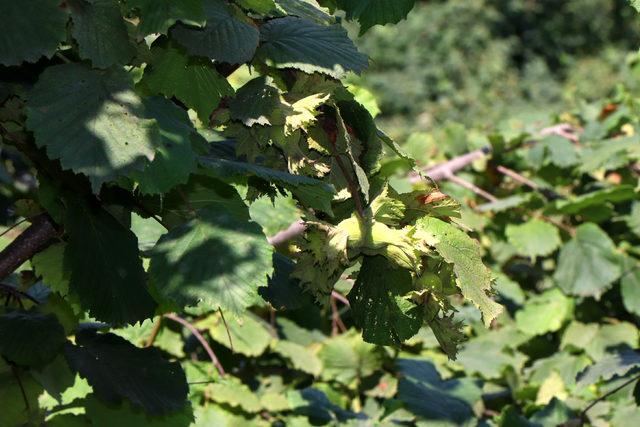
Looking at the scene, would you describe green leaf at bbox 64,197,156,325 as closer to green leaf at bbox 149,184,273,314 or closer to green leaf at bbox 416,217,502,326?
green leaf at bbox 149,184,273,314

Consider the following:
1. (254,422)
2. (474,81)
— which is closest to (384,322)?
(254,422)

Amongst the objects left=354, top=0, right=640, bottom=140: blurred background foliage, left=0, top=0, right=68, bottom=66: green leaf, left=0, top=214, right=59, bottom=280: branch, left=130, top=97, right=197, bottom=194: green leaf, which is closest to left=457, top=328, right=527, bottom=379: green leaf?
left=0, top=214, right=59, bottom=280: branch

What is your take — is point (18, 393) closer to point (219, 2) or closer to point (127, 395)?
point (127, 395)

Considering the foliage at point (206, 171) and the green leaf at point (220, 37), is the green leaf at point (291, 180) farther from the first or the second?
the green leaf at point (220, 37)

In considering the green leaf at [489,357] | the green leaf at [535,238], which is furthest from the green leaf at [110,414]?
the green leaf at [535,238]

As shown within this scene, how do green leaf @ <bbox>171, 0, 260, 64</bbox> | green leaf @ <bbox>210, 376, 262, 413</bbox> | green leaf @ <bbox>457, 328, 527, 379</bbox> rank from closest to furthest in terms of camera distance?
green leaf @ <bbox>171, 0, 260, 64</bbox> < green leaf @ <bbox>210, 376, 262, 413</bbox> < green leaf @ <bbox>457, 328, 527, 379</bbox>

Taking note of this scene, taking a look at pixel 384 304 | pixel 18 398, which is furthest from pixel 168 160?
pixel 18 398
